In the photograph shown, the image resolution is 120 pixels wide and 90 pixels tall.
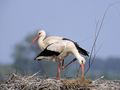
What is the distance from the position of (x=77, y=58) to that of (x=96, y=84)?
1398 millimetres

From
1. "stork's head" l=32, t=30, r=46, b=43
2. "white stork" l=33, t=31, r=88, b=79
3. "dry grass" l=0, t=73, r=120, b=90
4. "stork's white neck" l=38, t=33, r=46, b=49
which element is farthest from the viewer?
"stork's head" l=32, t=30, r=46, b=43

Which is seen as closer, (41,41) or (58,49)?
(58,49)

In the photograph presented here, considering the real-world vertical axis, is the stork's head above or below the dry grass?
above

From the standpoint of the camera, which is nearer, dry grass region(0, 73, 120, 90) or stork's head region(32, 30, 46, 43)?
dry grass region(0, 73, 120, 90)

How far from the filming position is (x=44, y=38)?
48.7 ft

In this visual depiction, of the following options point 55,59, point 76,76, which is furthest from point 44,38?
point 76,76

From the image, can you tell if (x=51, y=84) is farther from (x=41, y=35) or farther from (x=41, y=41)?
(x=41, y=35)

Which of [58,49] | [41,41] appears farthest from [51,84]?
[41,41]

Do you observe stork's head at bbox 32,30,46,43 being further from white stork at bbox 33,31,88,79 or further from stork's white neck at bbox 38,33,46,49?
white stork at bbox 33,31,88,79

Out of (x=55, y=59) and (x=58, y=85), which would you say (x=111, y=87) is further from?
(x=55, y=59)

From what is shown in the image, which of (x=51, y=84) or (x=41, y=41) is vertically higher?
(x=41, y=41)

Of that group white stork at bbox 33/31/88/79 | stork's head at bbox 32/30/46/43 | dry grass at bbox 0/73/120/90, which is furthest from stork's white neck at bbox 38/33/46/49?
dry grass at bbox 0/73/120/90

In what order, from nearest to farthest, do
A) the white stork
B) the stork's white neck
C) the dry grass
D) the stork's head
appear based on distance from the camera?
the dry grass < the white stork < the stork's white neck < the stork's head

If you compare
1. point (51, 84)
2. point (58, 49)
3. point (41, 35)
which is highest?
point (41, 35)
